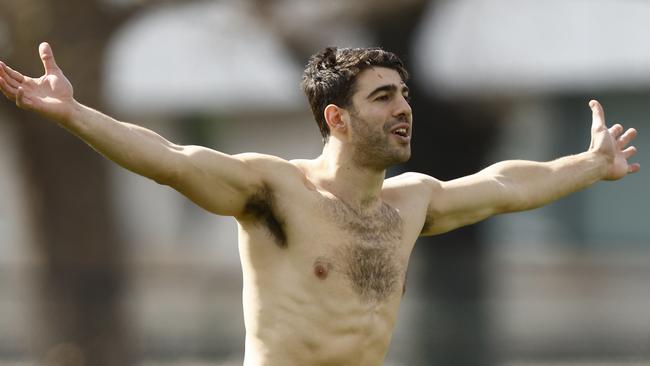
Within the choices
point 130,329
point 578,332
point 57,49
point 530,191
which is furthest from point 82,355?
point 530,191

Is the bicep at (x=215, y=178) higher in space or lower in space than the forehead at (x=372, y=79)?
lower

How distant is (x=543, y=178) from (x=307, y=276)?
166cm

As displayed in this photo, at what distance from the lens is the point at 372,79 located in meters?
8.15

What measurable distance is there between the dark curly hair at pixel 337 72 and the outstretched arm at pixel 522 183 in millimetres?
733

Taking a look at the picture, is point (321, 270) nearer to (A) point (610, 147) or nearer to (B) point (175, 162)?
(B) point (175, 162)

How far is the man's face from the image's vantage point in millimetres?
8062

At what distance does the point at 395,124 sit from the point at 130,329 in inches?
526

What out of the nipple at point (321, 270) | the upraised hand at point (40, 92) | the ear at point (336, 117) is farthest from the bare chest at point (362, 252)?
the upraised hand at point (40, 92)

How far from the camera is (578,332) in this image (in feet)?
69.4

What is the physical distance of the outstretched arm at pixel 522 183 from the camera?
8.66m

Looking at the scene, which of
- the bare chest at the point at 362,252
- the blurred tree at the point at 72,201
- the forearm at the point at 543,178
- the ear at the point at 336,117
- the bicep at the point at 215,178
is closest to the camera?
the bicep at the point at 215,178

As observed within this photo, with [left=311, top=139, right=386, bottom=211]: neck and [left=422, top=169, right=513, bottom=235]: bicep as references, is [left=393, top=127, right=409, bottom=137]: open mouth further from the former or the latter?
[left=422, top=169, right=513, bottom=235]: bicep

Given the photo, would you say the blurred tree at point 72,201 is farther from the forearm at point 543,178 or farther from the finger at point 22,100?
the finger at point 22,100

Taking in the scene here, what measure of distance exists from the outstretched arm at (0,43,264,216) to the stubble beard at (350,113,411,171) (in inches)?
22.3
